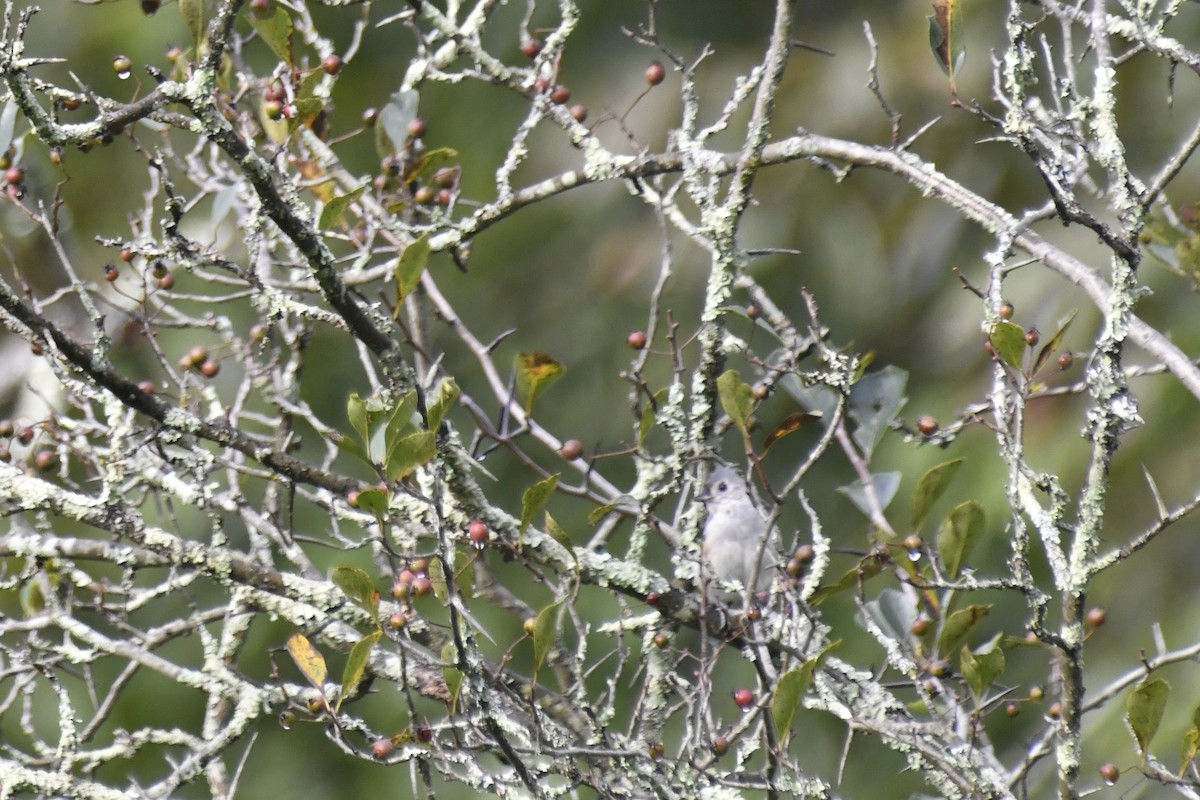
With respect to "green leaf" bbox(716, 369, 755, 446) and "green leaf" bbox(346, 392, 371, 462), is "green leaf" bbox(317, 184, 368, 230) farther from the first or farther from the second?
"green leaf" bbox(716, 369, 755, 446)

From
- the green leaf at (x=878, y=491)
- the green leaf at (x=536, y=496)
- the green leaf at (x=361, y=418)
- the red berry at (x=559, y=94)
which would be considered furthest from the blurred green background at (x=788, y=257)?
Result: the green leaf at (x=361, y=418)

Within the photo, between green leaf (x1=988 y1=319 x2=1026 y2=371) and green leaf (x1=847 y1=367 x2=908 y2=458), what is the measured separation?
0.43m

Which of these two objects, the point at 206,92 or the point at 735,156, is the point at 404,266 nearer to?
the point at 206,92

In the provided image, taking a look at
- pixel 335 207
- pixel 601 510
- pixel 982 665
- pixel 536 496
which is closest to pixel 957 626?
pixel 982 665

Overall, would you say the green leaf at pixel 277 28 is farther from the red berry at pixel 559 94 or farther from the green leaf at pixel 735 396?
the green leaf at pixel 735 396

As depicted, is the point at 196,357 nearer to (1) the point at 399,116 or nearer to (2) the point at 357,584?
(1) the point at 399,116

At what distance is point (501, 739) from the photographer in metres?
1.63

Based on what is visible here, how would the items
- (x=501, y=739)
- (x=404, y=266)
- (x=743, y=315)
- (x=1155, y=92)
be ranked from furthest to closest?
1. (x=1155, y=92)
2. (x=743, y=315)
3. (x=404, y=266)
4. (x=501, y=739)

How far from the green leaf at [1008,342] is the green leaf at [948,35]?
19.6 inches

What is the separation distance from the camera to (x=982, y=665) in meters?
1.96

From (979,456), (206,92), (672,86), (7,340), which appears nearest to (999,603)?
(979,456)

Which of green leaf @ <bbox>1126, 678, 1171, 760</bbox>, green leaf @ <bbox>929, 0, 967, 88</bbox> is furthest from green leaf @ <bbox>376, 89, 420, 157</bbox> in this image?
green leaf @ <bbox>1126, 678, 1171, 760</bbox>

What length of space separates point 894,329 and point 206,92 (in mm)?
5337

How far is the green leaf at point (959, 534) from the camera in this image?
6.75 ft
